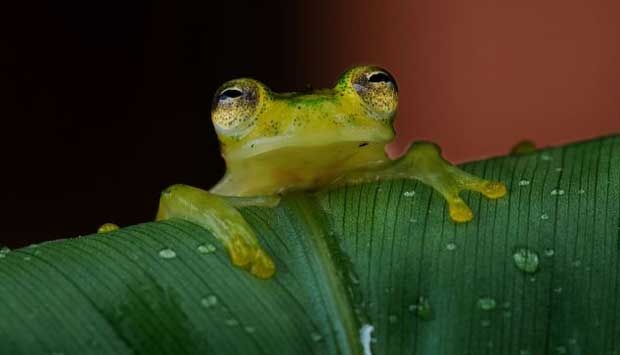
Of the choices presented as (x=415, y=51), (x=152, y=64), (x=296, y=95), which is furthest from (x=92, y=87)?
(x=296, y=95)

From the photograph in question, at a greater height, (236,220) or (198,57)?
(198,57)

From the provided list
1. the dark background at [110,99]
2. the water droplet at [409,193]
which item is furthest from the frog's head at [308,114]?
the dark background at [110,99]

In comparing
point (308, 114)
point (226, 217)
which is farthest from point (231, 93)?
point (226, 217)

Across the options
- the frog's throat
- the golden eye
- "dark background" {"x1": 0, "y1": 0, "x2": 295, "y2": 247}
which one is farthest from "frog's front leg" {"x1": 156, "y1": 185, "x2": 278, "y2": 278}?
"dark background" {"x1": 0, "y1": 0, "x2": 295, "y2": 247}

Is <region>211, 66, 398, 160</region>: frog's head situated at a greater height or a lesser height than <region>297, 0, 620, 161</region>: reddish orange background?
lesser

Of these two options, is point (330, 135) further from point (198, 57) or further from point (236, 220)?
point (198, 57)

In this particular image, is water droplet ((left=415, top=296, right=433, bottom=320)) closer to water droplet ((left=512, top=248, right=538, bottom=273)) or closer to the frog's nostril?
water droplet ((left=512, top=248, right=538, bottom=273))
